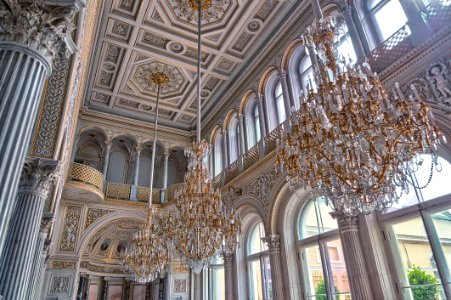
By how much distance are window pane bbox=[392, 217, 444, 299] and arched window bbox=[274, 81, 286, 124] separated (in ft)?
13.4

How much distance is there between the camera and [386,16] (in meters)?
5.81

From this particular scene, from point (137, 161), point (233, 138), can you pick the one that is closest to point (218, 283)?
point (233, 138)

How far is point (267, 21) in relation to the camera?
329 inches

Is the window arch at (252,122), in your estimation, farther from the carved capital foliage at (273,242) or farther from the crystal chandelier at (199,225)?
the crystal chandelier at (199,225)

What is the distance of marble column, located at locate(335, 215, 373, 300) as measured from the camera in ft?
16.3

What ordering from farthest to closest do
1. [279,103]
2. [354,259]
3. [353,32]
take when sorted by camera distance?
[279,103] < [353,32] < [354,259]

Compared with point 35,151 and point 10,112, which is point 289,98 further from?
point 10,112

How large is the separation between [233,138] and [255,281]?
448 cm

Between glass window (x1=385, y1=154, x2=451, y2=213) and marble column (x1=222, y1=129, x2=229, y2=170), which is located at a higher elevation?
marble column (x1=222, y1=129, x2=229, y2=170)

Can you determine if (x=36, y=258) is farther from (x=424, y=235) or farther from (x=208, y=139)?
(x=424, y=235)

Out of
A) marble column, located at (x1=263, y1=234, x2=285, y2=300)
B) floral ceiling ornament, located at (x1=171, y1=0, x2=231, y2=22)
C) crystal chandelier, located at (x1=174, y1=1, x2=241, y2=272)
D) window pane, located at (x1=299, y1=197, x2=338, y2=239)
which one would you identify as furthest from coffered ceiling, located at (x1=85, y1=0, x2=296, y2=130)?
marble column, located at (x1=263, y1=234, x2=285, y2=300)

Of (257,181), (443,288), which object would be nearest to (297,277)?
(257,181)

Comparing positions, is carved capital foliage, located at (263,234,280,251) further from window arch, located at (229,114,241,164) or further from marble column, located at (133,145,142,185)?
marble column, located at (133,145,142,185)

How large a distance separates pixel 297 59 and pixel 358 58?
240cm
